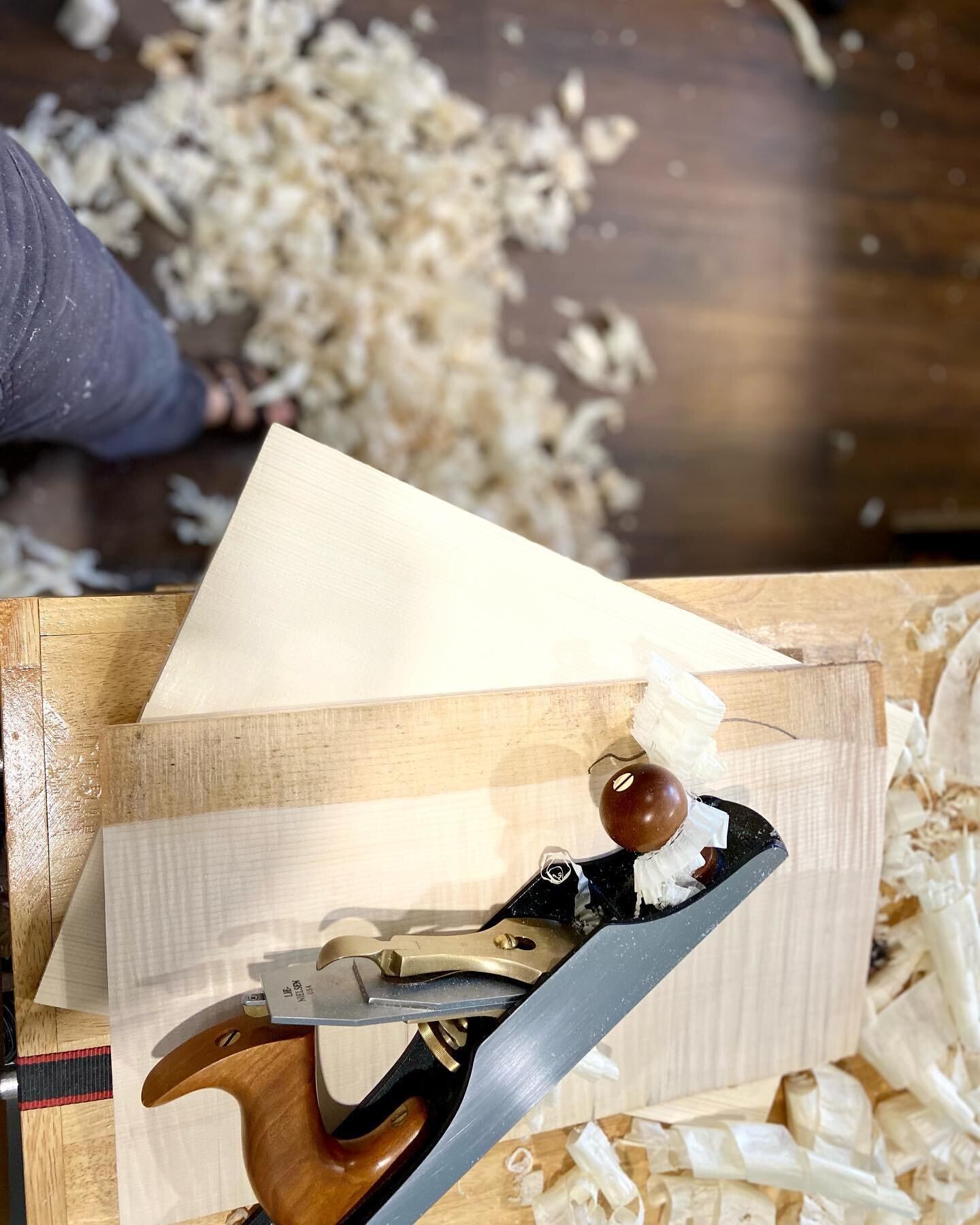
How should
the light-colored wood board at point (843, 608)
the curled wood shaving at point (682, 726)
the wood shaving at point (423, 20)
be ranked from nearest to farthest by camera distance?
the curled wood shaving at point (682, 726) → the light-colored wood board at point (843, 608) → the wood shaving at point (423, 20)

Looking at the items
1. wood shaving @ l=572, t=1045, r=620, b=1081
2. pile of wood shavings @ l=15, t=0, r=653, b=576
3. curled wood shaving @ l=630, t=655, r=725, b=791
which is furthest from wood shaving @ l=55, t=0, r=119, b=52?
wood shaving @ l=572, t=1045, r=620, b=1081

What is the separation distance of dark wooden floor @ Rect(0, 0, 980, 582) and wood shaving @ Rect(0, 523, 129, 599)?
2.65 ft

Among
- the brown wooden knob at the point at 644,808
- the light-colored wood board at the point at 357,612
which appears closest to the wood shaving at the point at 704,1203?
the brown wooden knob at the point at 644,808

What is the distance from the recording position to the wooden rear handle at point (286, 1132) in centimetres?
65

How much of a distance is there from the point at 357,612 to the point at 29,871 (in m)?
0.34

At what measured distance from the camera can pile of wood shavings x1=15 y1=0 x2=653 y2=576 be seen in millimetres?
1326

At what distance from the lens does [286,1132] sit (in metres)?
0.66

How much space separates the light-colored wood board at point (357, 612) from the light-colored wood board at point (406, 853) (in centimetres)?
4

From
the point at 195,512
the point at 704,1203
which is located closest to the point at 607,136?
the point at 195,512

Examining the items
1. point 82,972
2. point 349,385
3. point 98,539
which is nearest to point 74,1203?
point 82,972

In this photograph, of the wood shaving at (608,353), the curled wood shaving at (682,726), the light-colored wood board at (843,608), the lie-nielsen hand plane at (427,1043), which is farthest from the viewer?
the wood shaving at (608,353)

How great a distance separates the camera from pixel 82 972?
704 mm

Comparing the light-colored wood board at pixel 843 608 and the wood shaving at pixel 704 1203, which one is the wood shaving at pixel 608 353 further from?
the wood shaving at pixel 704 1203

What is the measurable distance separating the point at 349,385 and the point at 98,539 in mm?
455
